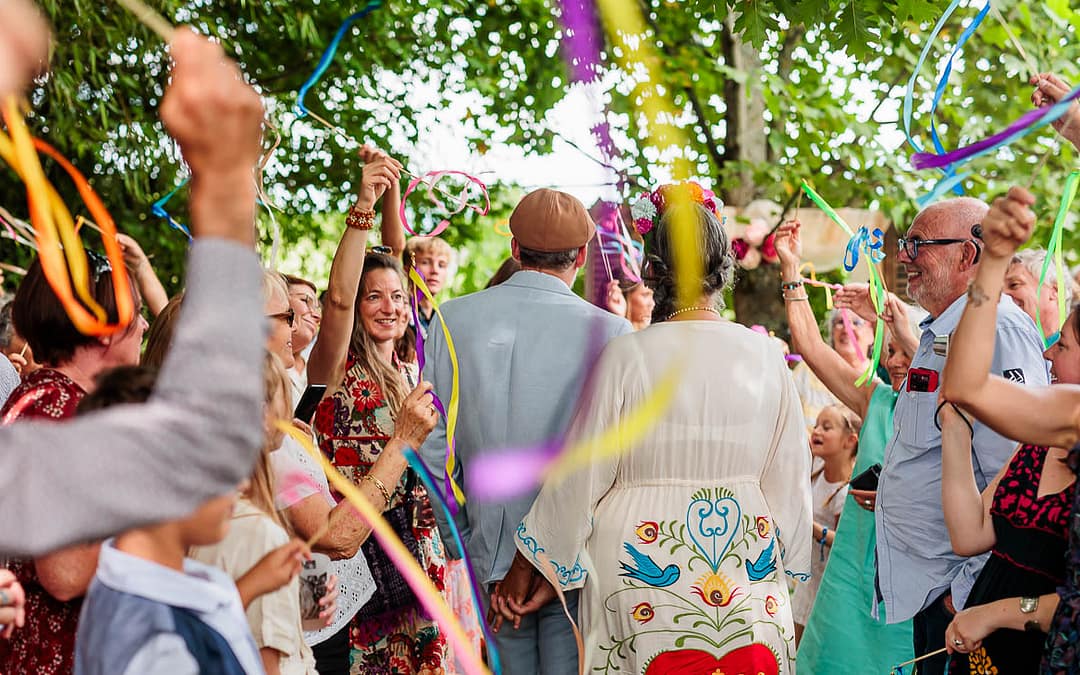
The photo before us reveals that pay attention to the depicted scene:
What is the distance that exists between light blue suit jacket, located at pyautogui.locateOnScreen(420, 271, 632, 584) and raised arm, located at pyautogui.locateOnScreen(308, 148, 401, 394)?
47cm

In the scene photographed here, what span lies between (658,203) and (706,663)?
138cm

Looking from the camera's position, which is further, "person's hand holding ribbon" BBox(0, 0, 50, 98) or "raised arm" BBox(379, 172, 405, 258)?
"raised arm" BBox(379, 172, 405, 258)

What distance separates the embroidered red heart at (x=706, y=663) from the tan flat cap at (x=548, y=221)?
1.25 m

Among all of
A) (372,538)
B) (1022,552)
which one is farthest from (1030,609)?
(372,538)

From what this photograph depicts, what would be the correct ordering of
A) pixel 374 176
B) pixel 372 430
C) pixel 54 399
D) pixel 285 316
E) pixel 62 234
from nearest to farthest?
pixel 62 234 < pixel 54 399 < pixel 285 316 < pixel 374 176 < pixel 372 430

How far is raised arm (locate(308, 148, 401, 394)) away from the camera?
3658 millimetres

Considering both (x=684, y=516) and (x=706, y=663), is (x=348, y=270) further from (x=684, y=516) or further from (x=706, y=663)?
(x=706, y=663)

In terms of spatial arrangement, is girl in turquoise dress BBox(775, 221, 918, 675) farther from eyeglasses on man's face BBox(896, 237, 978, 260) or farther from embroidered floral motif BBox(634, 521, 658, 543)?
embroidered floral motif BBox(634, 521, 658, 543)

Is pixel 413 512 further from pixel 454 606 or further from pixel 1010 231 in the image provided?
pixel 1010 231

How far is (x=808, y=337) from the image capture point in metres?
4.17

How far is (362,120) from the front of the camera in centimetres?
896

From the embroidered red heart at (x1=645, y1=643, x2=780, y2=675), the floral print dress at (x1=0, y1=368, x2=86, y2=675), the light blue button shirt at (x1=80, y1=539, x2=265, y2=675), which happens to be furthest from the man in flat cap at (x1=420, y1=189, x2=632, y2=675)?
the light blue button shirt at (x1=80, y1=539, x2=265, y2=675)

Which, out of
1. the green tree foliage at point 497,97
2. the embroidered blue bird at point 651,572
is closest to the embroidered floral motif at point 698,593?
the embroidered blue bird at point 651,572

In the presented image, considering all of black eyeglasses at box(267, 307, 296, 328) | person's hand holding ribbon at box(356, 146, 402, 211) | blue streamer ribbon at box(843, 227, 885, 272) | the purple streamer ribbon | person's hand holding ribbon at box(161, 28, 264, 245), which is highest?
blue streamer ribbon at box(843, 227, 885, 272)
